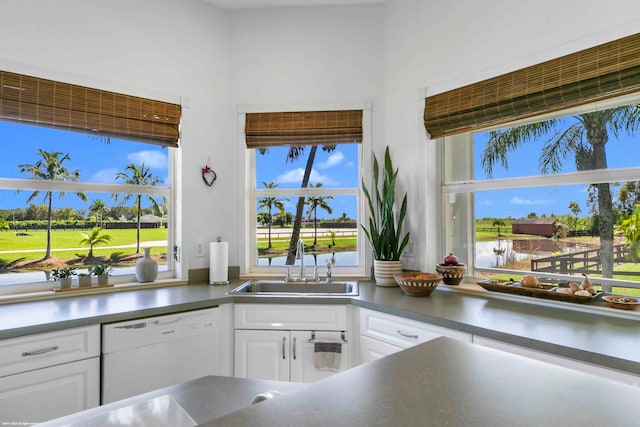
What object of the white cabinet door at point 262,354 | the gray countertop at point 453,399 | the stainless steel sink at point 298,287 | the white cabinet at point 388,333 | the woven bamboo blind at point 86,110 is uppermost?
the woven bamboo blind at point 86,110

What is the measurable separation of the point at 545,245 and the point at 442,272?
60cm

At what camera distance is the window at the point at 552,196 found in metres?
1.88

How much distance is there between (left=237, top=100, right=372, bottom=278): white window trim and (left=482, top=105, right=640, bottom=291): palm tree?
3.47 feet

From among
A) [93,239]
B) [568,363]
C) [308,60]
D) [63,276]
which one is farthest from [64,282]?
[568,363]

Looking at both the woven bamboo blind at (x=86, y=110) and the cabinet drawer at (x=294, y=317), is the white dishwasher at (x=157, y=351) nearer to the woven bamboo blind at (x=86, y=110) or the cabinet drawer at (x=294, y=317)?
the cabinet drawer at (x=294, y=317)

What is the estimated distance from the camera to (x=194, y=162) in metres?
2.79

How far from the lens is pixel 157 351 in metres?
2.02

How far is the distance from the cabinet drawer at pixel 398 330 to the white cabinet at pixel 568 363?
0.38 ft

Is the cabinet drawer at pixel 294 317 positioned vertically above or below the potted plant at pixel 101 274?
below

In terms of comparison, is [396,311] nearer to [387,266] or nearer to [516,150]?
[387,266]

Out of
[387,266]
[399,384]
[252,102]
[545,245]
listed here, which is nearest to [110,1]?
[252,102]

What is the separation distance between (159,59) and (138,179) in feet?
2.83

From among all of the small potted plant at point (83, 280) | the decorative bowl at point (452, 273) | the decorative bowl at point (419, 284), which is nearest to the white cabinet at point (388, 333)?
the decorative bowl at point (419, 284)

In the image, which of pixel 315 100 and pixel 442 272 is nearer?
pixel 442 272
